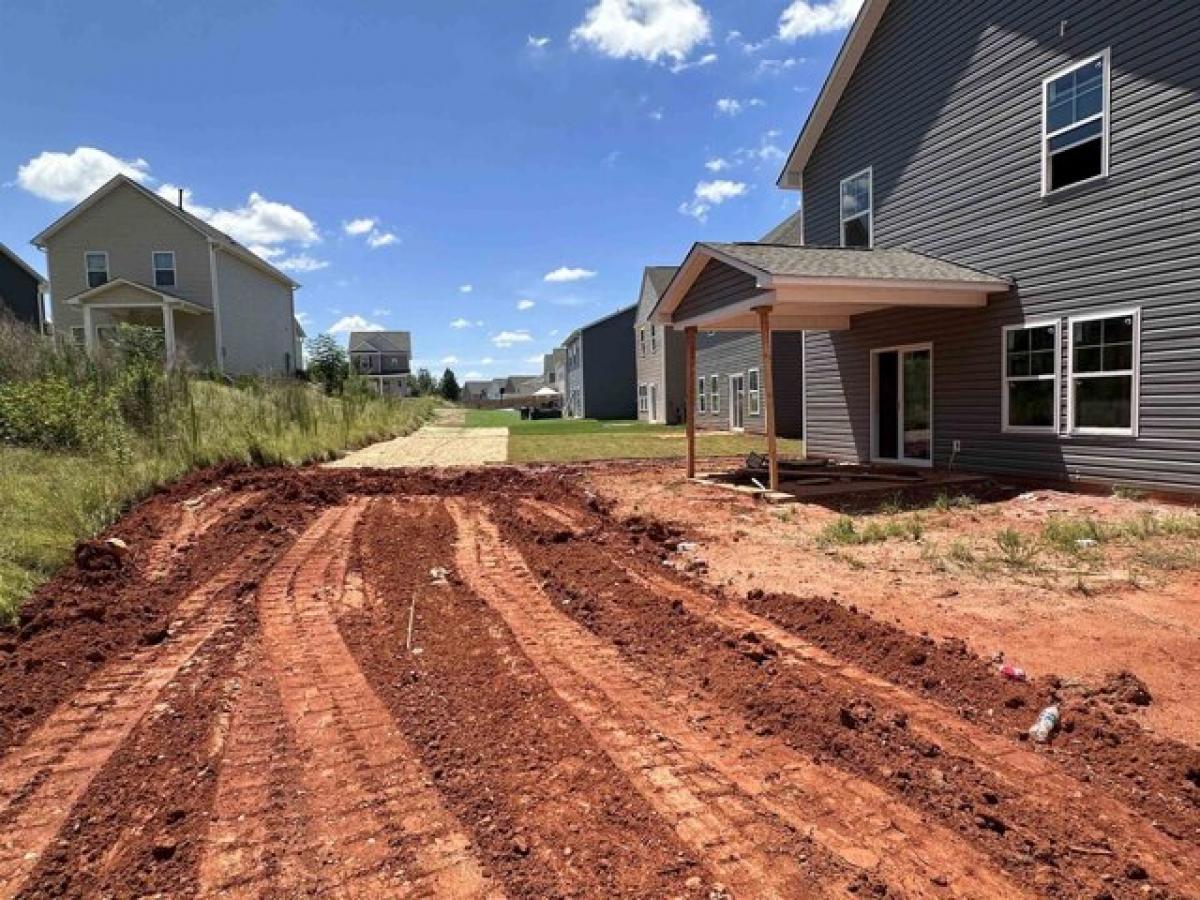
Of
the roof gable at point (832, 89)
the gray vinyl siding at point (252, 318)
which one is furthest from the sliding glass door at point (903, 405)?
the gray vinyl siding at point (252, 318)

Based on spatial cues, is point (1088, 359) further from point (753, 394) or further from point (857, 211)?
point (753, 394)

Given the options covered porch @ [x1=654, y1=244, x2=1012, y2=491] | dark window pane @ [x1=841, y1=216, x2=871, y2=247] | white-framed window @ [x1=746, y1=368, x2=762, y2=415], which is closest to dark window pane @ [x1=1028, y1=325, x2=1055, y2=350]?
covered porch @ [x1=654, y1=244, x2=1012, y2=491]

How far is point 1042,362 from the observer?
988cm

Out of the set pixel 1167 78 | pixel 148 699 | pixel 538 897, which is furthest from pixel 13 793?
pixel 1167 78

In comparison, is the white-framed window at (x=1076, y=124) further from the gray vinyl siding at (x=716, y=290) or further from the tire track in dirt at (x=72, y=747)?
the tire track in dirt at (x=72, y=747)

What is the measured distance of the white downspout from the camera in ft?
94.5

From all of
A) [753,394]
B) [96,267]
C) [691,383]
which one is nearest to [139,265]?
[96,267]

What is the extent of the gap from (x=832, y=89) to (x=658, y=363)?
2118cm

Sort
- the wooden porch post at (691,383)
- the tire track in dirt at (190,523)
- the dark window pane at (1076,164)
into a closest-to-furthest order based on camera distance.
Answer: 1. the tire track in dirt at (190,523)
2. the dark window pane at (1076,164)
3. the wooden porch post at (691,383)

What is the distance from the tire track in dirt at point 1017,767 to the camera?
2.30 metres

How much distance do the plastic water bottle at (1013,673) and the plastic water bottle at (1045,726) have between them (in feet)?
1.32

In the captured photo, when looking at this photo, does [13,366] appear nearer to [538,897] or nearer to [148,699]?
[148,699]

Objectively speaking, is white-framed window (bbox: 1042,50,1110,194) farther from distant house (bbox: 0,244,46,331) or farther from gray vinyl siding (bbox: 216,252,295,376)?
distant house (bbox: 0,244,46,331)

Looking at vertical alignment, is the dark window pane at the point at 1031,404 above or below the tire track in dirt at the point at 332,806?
above
